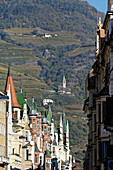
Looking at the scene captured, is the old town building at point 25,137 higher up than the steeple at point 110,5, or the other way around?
the steeple at point 110,5

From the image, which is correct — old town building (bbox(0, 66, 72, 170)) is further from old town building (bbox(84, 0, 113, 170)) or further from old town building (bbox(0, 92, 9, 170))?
old town building (bbox(84, 0, 113, 170))

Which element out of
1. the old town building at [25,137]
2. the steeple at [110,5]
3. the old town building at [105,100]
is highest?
the steeple at [110,5]

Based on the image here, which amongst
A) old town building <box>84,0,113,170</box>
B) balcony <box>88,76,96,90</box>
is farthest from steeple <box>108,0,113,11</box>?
balcony <box>88,76,96,90</box>

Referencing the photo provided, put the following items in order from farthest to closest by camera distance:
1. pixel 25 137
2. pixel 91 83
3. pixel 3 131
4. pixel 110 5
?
pixel 25 137, pixel 3 131, pixel 91 83, pixel 110 5

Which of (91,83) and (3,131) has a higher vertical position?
(91,83)

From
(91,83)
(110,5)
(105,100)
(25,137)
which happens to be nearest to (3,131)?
(91,83)

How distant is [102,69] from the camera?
58.8m

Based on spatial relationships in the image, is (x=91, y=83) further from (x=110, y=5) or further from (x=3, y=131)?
(x=110, y=5)

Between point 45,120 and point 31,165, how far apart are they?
2540cm

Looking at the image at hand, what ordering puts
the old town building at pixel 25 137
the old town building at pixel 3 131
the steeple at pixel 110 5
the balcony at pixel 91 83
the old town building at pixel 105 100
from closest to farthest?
1. the old town building at pixel 105 100
2. the steeple at pixel 110 5
3. the balcony at pixel 91 83
4. the old town building at pixel 3 131
5. the old town building at pixel 25 137

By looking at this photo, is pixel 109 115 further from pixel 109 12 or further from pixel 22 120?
pixel 22 120

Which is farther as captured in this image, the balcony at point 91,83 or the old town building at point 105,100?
the balcony at point 91,83

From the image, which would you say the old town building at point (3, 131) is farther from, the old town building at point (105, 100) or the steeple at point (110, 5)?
the steeple at point (110, 5)

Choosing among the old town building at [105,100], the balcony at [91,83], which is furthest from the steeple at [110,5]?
the balcony at [91,83]
